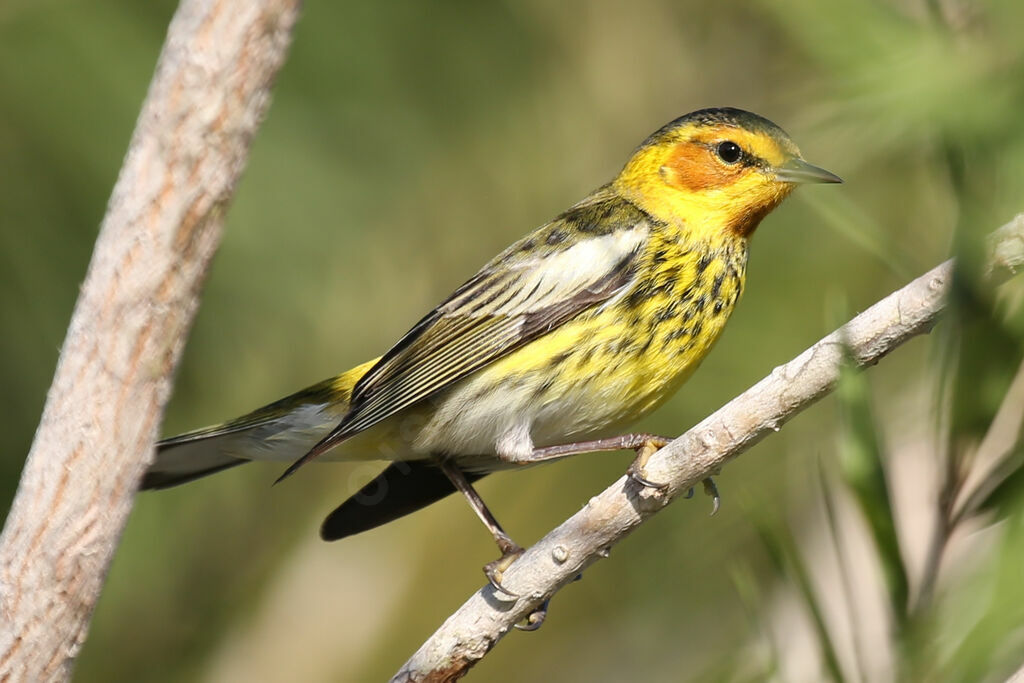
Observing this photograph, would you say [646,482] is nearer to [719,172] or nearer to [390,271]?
[719,172]

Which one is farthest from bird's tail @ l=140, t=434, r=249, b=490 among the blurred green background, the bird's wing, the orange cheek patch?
the orange cheek patch

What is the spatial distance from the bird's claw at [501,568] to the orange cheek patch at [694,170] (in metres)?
0.89

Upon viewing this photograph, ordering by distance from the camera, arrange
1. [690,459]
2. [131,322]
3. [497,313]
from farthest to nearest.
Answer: [497,313] → [690,459] → [131,322]

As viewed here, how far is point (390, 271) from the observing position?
2680mm

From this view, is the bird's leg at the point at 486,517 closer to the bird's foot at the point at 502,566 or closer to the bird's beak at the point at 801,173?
the bird's foot at the point at 502,566

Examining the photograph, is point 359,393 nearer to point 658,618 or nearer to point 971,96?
point 658,618

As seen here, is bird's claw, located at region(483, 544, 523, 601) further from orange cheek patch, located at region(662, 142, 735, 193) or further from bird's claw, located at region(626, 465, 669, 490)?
orange cheek patch, located at region(662, 142, 735, 193)

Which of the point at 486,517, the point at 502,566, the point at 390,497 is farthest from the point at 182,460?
the point at 502,566

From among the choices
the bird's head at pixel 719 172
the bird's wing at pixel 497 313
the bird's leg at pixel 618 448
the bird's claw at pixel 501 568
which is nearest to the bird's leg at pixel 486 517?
the bird's claw at pixel 501 568

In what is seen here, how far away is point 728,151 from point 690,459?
4.26 feet

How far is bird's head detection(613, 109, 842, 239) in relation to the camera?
2.41m

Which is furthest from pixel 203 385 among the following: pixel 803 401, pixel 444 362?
pixel 803 401

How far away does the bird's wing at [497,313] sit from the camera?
2.31m

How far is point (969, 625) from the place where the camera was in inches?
36.9
